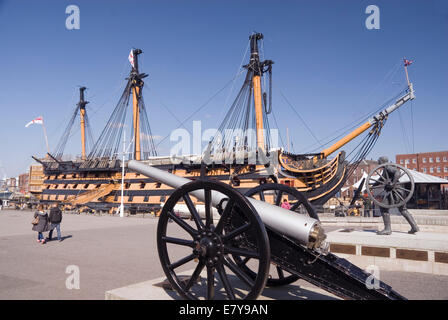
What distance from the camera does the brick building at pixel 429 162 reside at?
63688 millimetres

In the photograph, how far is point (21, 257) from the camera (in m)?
8.34

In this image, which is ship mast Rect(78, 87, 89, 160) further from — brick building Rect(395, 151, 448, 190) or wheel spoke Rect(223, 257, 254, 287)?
brick building Rect(395, 151, 448, 190)

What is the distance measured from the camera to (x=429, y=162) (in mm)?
65375

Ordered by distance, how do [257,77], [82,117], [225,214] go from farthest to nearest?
1. [82,117]
2. [257,77]
3. [225,214]

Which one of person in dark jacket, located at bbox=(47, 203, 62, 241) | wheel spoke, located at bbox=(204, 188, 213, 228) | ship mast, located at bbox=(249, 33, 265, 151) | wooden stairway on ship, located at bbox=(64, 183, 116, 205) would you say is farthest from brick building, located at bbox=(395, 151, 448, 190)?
wheel spoke, located at bbox=(204, 188, 213, 228)

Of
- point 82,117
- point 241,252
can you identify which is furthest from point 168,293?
point 82,117

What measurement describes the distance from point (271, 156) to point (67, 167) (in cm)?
2649

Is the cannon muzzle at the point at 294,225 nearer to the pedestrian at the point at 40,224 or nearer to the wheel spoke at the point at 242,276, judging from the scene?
the wheel spoke at the point at 242,276

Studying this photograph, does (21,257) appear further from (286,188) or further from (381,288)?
(381,288)

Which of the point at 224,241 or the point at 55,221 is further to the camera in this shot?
the point at 55,221

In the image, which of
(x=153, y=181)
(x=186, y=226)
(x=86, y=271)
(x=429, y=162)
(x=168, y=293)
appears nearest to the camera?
(x=186, y=226)

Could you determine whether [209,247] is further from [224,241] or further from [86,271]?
[86,271]

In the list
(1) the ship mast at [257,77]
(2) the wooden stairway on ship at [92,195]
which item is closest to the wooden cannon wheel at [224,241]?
(1) the ship mast at [257,77]
